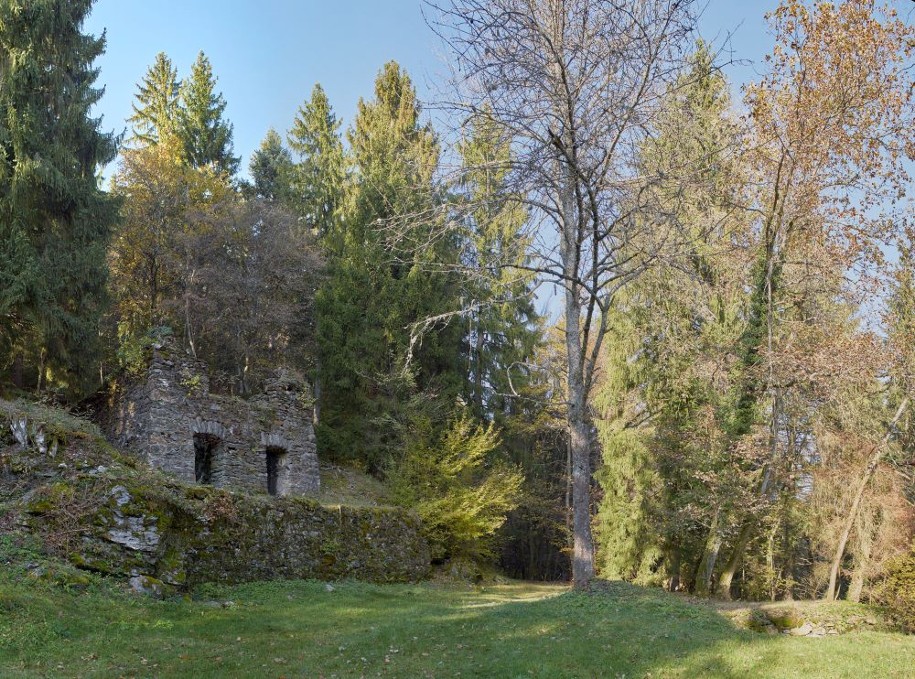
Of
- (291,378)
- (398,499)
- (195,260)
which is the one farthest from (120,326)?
(398,499)

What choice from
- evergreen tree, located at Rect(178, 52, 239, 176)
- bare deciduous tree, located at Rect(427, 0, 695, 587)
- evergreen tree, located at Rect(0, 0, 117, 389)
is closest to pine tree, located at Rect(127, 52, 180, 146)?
evergreen tree, located at Rect(178, 52, 239, 176)

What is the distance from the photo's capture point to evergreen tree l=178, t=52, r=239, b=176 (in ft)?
98.3

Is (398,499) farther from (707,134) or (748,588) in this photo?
(707,134)

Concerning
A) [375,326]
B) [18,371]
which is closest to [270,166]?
[375,326]

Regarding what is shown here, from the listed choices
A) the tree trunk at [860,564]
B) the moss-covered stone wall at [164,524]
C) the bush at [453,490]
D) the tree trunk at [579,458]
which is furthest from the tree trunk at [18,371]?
the tree trunk at [860,564]

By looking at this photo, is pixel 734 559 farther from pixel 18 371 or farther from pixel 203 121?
pixel 203 121

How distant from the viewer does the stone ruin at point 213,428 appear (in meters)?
15.2

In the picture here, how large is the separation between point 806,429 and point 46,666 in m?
15.3

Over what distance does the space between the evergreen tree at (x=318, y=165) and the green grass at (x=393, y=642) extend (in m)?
18.1

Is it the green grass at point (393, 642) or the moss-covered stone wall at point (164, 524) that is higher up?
the moss-covered stone wall at point (164, 524)

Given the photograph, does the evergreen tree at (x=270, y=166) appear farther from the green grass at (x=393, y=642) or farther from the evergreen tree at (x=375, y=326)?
the green grass at (x=393, y=642)

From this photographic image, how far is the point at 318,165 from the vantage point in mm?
30000

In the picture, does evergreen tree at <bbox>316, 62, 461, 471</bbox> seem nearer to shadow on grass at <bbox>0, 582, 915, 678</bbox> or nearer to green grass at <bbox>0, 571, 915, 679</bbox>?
shadow on grass at <bbox>0, 582, 915, 678</bbox>

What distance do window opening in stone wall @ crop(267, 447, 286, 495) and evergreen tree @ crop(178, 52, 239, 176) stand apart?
16812 mm
